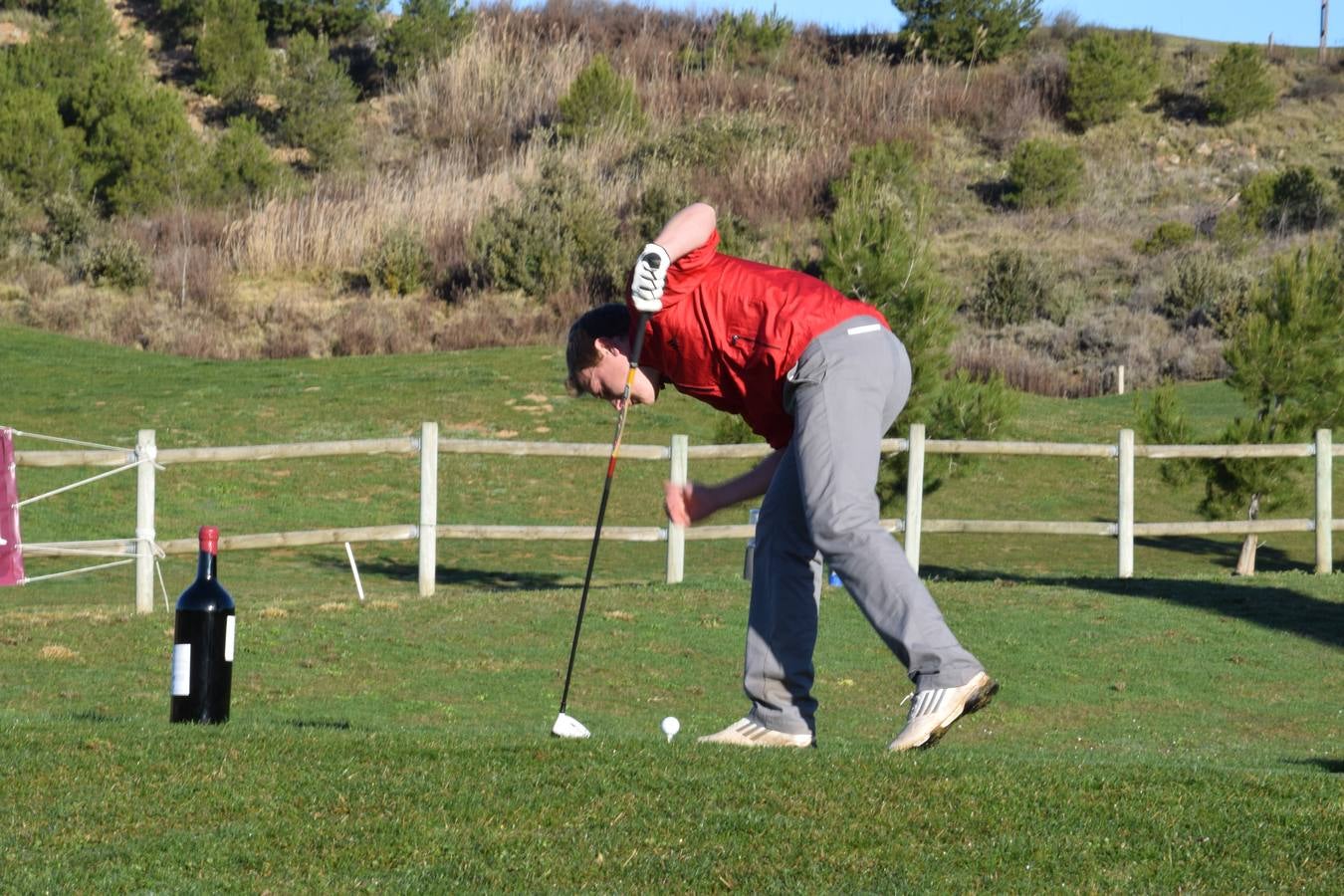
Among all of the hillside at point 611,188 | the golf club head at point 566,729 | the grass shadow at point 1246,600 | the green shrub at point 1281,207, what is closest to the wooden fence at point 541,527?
the grass shadow at point 1246,600

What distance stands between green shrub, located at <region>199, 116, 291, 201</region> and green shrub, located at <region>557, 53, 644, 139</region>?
8.38 m

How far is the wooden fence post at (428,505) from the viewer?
43.0 ft

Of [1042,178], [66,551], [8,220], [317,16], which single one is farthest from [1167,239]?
[66,551]

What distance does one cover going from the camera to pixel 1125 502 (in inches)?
600

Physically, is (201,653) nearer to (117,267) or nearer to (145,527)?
(145,527)

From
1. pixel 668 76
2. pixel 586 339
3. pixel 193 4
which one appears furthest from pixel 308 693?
pixel 193 4

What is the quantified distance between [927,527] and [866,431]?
10.4 metres

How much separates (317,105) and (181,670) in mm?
49010

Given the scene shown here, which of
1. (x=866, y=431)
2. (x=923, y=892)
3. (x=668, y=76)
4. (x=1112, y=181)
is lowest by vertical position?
(x=923, y=892)

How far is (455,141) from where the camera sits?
50.4 m

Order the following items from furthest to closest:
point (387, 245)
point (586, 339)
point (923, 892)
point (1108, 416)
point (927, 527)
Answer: point (387, 245), point (1108, 416), point (927, 527), point (586, 339), point (923, 892)

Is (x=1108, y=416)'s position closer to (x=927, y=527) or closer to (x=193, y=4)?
(x=927, y=527)

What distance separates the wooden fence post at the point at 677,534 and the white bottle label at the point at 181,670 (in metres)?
8.22

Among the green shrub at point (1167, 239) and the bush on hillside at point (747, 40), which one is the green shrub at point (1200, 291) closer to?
the green shrub at point (1167, 239)
